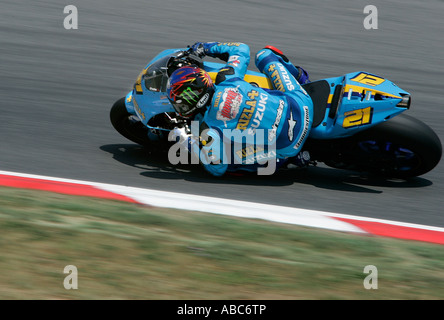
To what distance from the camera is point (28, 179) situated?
18.2 feet

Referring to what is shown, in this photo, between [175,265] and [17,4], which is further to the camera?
[17,4]

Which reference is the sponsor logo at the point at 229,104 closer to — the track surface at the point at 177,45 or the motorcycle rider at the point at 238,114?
the motorcycle rider at the point at 238,114

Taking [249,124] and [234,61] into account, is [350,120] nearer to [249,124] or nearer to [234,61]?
[249,124]

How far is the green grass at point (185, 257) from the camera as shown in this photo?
392 centimetres

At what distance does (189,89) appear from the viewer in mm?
Answer: 5250

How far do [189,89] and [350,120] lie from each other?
4.71 feet

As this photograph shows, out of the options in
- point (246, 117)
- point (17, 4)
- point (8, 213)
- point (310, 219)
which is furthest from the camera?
point (17, 4)

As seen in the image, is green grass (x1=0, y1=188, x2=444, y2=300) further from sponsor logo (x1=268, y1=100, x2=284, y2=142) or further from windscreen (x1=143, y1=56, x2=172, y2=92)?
windscreen (x1=143, y1=56, x2=172, y2=92)

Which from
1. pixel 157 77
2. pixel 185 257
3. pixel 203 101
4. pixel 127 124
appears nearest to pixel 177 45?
pixel 127 124

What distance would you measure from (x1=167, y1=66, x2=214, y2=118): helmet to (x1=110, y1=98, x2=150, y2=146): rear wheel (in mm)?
859

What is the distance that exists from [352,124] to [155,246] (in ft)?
6.96
